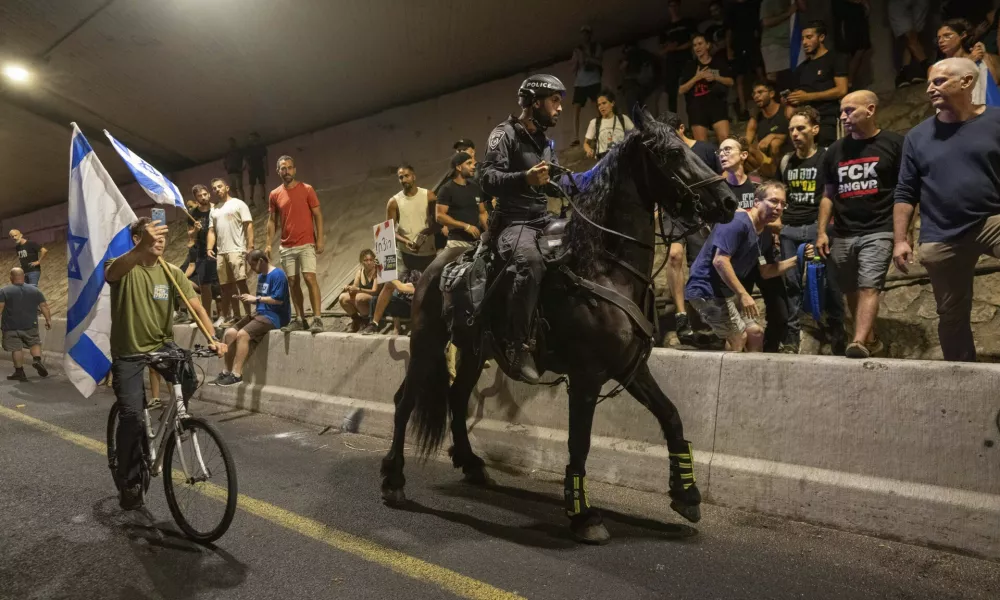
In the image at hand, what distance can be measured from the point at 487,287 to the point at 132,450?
293 centimetres

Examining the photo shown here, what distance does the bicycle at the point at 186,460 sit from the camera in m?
4.04

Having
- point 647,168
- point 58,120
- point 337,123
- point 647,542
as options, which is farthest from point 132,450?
point 58,120

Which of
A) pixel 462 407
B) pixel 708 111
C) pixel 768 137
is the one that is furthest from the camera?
pixel 708 111

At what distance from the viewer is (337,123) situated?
63.6ft

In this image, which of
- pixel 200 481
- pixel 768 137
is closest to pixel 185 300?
pixel 200 481

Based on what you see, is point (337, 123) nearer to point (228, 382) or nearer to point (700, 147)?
point (228, 382)

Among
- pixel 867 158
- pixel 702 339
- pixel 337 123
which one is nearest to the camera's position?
pixel 867 158

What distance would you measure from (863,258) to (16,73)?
69.4 ft

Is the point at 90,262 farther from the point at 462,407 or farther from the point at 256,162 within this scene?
the point at 256,162

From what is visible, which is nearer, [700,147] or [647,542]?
[647,542]

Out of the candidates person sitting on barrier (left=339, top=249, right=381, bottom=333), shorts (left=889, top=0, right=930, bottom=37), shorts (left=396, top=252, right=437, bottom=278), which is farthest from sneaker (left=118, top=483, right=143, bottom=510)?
shorts (left=889, top=0, right=930, bottom=37)

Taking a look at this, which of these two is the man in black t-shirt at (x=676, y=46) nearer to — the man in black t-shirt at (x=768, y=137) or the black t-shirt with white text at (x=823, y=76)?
the man in black t-shirt at (x=768, y=137)

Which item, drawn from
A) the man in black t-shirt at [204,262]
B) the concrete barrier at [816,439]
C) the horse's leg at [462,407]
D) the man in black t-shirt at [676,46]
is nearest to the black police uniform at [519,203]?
the horse's leg at [462,407]

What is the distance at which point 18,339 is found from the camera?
12055mm
